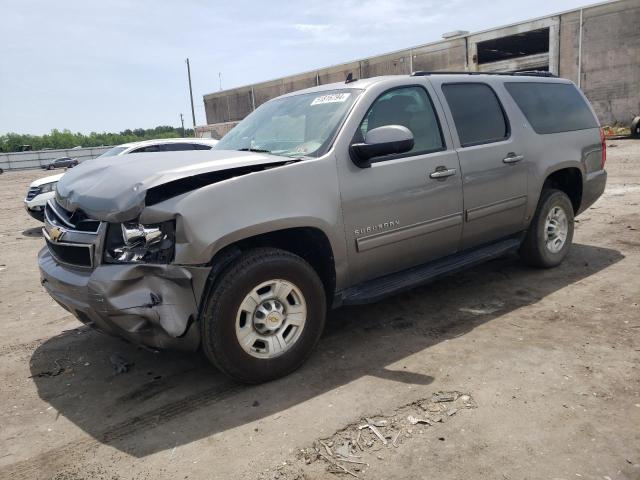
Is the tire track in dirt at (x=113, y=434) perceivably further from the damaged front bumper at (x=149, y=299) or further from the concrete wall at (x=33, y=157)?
the concrete wall at (x=33, y=157)

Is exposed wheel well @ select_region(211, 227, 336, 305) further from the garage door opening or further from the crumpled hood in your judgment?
the garage door opening

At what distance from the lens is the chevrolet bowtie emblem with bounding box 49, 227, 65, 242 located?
3170 millimetres

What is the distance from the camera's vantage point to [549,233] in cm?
524

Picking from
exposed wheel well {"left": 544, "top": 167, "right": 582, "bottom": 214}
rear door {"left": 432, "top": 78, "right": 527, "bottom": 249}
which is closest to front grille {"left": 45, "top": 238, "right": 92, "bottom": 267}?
rear door {"left": 432, "top": 78, "right": 527, "bottom": 249}

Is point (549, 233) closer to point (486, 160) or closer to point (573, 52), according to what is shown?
point (486, 160)

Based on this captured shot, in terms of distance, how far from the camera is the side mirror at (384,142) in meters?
3.31

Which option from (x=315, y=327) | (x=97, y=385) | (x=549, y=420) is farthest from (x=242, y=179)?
(x=549, y=420)

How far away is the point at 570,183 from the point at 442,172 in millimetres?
2410

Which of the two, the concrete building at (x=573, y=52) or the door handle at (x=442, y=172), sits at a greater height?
the concrete building at (x=573, y=52)

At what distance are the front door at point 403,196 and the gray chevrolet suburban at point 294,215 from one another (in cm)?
1

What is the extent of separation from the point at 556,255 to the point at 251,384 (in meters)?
3.72

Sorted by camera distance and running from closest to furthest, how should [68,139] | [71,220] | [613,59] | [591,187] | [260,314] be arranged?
[260,314] → [71,220] → [591,187] → [613,59] → [68,139]

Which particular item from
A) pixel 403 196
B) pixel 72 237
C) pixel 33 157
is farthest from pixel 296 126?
pixel 33 157

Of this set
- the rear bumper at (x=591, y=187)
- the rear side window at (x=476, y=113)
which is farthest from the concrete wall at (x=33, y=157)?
the rear side window at (x=476, y=113)
